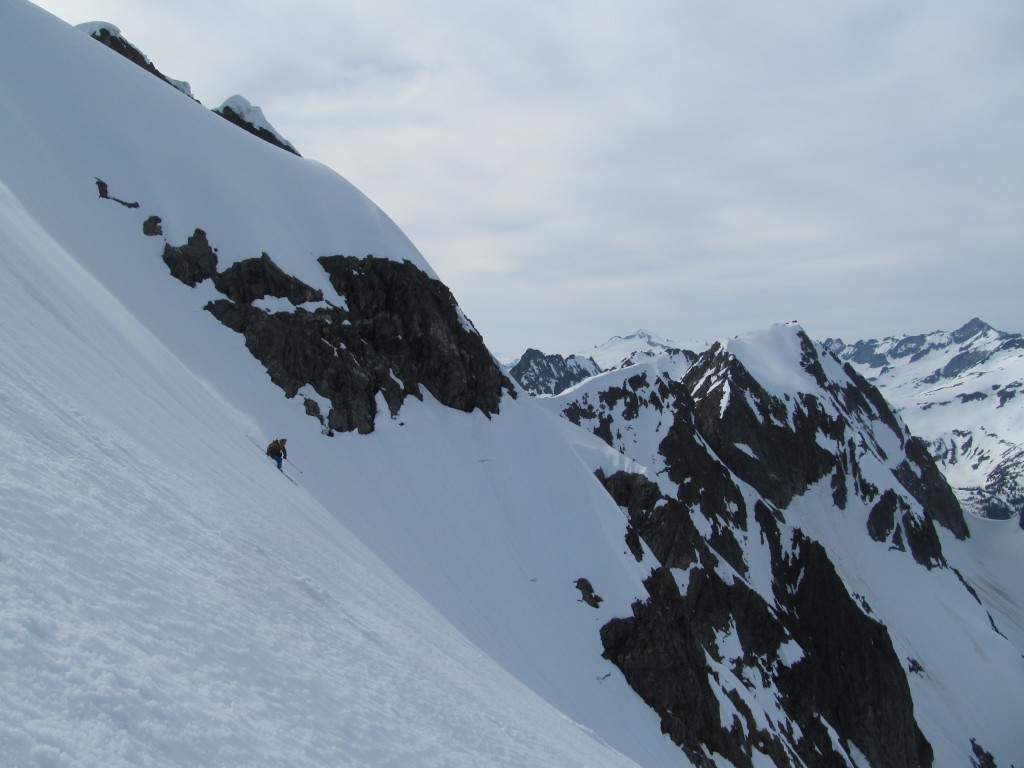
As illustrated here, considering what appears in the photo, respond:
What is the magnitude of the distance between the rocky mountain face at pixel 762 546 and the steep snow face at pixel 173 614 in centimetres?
2502

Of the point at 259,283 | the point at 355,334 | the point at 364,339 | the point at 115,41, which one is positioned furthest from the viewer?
the point at 115,41

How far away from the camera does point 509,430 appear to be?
4319 centimetres

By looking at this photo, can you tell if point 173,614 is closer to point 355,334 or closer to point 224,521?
Answer: point 224,521

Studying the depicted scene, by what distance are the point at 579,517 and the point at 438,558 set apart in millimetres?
11647

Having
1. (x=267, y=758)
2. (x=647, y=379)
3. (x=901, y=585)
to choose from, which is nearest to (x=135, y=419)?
(x=267, y=758)

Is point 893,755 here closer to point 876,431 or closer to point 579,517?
point 579,517

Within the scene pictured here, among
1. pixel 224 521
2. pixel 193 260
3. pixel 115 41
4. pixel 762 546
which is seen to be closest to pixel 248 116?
pixel 115 41

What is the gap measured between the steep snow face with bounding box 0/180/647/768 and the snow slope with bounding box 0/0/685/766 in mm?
41

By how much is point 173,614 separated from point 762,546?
7610 cm

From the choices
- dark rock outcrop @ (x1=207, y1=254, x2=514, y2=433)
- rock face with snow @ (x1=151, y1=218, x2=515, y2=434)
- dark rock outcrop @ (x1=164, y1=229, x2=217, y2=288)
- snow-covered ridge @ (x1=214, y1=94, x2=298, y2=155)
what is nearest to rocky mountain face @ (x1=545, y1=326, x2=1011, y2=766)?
dark rock outcrop @ (x1=207, y1=254, x2=514, y2=433)

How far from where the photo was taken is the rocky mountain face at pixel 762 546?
124 feet

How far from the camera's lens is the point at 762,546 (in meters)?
72.8

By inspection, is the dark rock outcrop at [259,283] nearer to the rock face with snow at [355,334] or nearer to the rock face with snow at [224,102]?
the rock face with snow at [355,334]

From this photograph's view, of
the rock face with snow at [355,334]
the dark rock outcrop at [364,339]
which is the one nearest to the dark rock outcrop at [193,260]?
the rock face with snow at [355,334]
